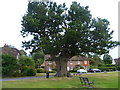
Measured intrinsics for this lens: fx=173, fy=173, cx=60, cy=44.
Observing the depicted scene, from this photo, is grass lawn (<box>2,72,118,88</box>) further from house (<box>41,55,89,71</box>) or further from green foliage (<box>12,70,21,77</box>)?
house (<box>41,55,89,71</box>)

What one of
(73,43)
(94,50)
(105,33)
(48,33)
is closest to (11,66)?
(48,33)

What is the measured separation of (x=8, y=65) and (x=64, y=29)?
13.7 m

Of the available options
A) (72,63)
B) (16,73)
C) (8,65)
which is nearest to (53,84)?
(8,65)

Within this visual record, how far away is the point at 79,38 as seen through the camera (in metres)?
30.3

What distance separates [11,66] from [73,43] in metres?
13.4

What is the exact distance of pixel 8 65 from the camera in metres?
35.1

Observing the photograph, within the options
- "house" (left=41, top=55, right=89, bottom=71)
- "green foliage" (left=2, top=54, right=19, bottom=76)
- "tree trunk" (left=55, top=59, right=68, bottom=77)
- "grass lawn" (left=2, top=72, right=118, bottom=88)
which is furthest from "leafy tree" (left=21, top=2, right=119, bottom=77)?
"house" (left=41, top=55, right=89, bottom=71)

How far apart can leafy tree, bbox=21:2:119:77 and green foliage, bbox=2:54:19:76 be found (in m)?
4.74

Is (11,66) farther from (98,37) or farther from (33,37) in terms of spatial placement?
(98,37)

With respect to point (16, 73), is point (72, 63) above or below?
above

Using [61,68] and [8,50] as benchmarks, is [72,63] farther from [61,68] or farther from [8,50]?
[61,68]

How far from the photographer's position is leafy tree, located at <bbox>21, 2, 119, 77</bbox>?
31406mm

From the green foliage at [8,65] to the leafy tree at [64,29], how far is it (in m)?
4.74

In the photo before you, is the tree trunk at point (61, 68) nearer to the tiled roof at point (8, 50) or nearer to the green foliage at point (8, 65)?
the green foliage at point (8, 65)
